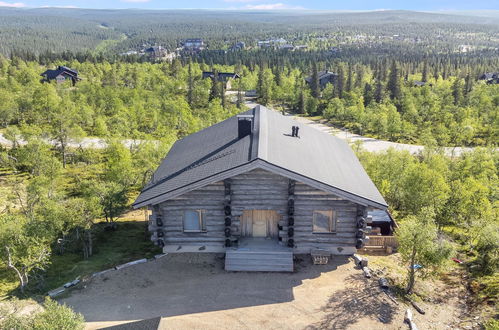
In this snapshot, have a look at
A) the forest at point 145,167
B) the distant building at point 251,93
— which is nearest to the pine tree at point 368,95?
the forest at point 145,167

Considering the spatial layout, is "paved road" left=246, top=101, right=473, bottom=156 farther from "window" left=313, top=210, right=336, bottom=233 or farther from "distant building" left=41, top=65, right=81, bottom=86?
"distant building" left=41, top=65, right=81, bottom=86

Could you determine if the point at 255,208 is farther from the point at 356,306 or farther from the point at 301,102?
the point at 301,102

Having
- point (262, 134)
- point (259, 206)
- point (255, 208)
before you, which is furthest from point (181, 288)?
point (262, 134)

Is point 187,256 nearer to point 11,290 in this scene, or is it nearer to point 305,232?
point 305,232

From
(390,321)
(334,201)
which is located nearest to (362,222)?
(334,201)

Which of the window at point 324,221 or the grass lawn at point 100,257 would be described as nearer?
the grass lawn at point 100,257

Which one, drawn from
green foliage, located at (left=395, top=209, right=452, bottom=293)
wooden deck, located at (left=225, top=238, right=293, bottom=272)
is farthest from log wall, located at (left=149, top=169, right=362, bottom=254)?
green foliage, located at (left=395, top=209, right=452, bottom=293)

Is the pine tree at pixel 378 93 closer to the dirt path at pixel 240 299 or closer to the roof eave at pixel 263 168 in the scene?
the roof eave at pixel 263 168

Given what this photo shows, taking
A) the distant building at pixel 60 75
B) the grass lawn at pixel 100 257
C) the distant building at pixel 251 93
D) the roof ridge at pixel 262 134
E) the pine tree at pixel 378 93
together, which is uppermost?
the distant building at pixel 60 75

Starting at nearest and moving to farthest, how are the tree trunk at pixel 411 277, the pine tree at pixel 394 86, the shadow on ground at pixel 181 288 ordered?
the shadow on ground at pixel 181 288 → the tree trunk at pixel 411 277 → the pine tree at pixel 394 86
